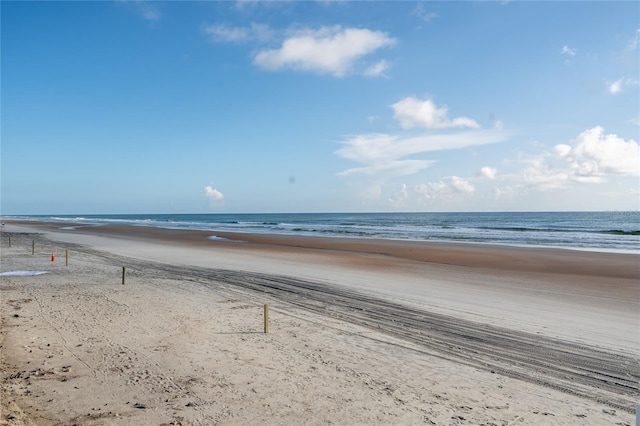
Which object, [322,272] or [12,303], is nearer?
[12,303]

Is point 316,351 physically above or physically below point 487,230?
below

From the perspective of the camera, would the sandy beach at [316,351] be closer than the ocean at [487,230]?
Yes

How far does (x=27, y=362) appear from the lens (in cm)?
779

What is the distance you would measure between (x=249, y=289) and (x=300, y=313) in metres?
4.15

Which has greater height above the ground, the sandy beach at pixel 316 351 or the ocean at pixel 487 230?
the ocean at pixel 487 230

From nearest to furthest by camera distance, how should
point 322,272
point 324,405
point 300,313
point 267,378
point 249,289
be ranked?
point 324,405
point 267,378
point 300,313
point 249,289
point 322,272

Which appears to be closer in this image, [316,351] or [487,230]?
[316,351]

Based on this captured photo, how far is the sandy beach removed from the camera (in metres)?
6.27

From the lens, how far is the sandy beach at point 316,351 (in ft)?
20.6

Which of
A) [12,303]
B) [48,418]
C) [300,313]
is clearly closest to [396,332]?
[300,313]

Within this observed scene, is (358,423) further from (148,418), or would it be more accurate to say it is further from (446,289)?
(446,289)

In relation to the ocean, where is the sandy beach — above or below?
below

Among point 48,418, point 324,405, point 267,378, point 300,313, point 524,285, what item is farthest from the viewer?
point 524,285

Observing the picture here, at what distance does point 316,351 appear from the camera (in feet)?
28.9
